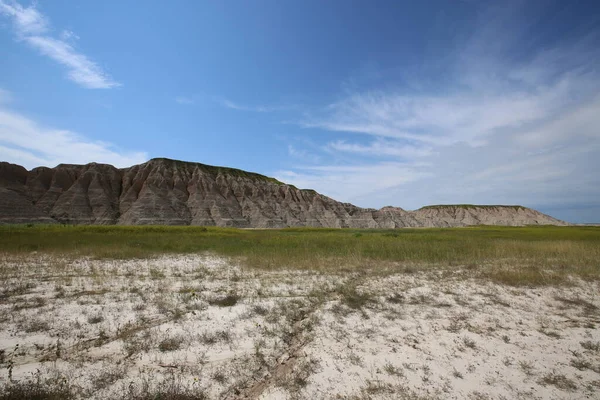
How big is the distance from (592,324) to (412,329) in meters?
4.13

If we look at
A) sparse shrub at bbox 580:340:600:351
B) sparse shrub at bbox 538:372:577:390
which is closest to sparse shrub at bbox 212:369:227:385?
sparse shrub at bbox 538:372:577:390

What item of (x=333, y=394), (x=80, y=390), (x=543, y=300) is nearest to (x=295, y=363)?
(x=333, y=394)

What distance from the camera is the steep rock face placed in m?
59.7

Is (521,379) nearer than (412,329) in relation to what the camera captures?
Yes

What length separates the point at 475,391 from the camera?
390 cm

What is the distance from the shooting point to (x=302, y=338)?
5402 mm

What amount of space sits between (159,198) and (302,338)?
70.2 meters

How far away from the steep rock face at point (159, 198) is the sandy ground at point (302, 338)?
201 ft

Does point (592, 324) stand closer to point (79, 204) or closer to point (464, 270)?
point (464, 270)

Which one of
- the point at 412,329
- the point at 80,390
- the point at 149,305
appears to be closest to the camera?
the point at 80,390

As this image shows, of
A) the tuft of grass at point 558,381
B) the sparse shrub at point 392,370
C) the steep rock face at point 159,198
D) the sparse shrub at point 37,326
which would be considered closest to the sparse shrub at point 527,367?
the tuft of grass at point 558,381

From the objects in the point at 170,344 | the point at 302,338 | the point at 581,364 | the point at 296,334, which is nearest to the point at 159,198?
the point at 170,344

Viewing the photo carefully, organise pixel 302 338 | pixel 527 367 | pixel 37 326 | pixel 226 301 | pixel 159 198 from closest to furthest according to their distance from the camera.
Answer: pixel 527 367
pixel 302 338
pixel 37 326
pixel 226 301
pixel 159 198

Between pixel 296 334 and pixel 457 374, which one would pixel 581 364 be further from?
pixel 296 334
